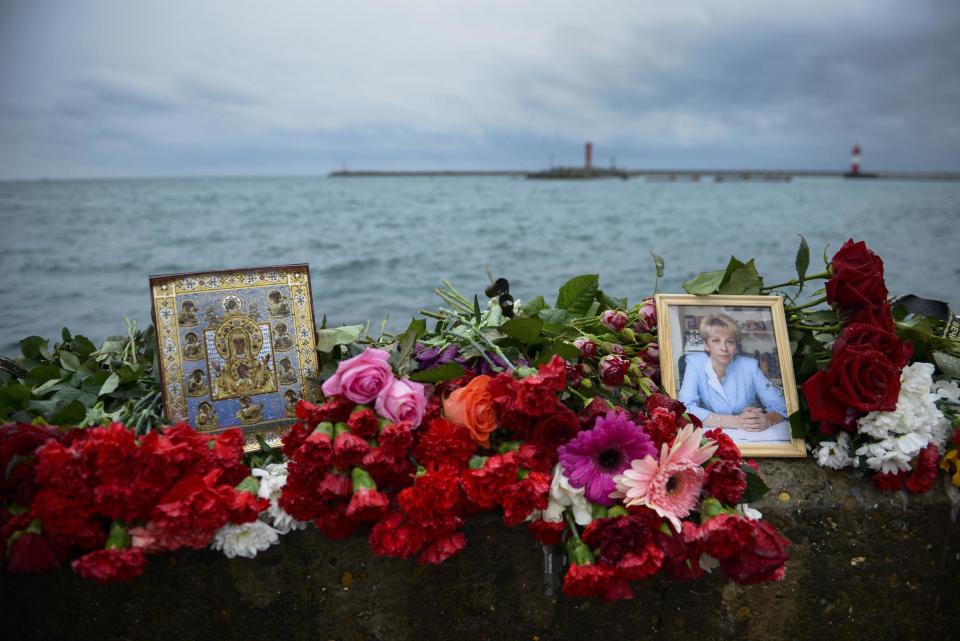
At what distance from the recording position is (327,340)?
5.85ft

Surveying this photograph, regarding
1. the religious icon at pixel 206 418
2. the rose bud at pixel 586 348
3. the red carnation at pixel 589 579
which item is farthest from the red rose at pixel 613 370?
the religious icon at pixel 206 418

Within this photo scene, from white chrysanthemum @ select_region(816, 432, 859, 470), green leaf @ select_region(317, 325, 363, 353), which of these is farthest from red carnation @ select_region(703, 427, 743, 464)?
green leaf @ select_region(317, 325, 363, 353)

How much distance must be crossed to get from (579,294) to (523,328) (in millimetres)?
422

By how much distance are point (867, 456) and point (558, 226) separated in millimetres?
21616

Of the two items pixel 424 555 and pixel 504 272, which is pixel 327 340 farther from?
pixel 504 272

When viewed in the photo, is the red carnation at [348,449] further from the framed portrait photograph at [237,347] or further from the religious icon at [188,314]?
the religious icon at [188,314]

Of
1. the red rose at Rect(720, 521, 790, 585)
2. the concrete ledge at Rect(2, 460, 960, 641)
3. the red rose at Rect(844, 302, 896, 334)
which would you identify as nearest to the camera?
the red rose at Rect(720, 521, 790, 585)

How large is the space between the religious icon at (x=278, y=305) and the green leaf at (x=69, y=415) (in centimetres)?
47

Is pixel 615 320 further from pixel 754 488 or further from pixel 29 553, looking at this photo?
pixel 29 553

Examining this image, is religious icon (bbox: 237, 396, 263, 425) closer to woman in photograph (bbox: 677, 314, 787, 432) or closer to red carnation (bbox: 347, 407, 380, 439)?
red carnation (bbox: 347, 407, 380, 439)

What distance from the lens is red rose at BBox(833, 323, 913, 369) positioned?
1.64 m

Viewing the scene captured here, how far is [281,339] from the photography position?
1.71 meters

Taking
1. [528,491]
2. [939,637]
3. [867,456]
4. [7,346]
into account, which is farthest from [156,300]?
[7,346]

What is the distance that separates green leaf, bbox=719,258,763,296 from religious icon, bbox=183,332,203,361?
1.39 metres
